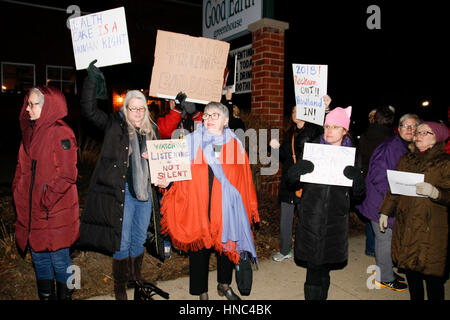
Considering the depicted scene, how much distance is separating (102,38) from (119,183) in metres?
1.44

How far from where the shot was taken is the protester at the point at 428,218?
2943mm

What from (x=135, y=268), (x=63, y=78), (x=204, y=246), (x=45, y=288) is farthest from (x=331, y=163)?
(x=63, y=78)

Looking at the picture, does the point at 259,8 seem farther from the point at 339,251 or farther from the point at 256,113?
the point at 339,251

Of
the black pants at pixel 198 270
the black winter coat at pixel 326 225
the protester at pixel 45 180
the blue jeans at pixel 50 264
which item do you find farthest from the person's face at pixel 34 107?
the black winter coat at pixel 326 225

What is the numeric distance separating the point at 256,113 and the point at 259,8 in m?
1.83

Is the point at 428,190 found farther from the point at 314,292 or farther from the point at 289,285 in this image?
the point at 289,285

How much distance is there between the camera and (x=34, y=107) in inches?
111

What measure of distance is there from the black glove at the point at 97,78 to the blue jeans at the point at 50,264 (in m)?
1.52

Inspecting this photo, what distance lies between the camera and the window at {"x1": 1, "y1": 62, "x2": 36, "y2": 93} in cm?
1615

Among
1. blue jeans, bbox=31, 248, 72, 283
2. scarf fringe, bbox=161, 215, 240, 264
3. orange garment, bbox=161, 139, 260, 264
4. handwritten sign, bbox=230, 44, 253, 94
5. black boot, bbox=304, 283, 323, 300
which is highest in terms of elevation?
handwritten sign, bbox=230, 44, 253, 94

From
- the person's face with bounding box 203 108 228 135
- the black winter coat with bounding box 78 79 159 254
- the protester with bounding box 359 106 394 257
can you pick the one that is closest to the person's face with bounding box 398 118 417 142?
the protester with bounding box 359 106 394 257

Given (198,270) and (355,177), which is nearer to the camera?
(355,177)

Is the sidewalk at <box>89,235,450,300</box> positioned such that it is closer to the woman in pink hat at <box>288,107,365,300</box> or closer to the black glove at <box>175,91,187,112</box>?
the woman in pink hat at <box>288,107,365,300</box>

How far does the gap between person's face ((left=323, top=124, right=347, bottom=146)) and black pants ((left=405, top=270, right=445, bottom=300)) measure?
56.9 inches
